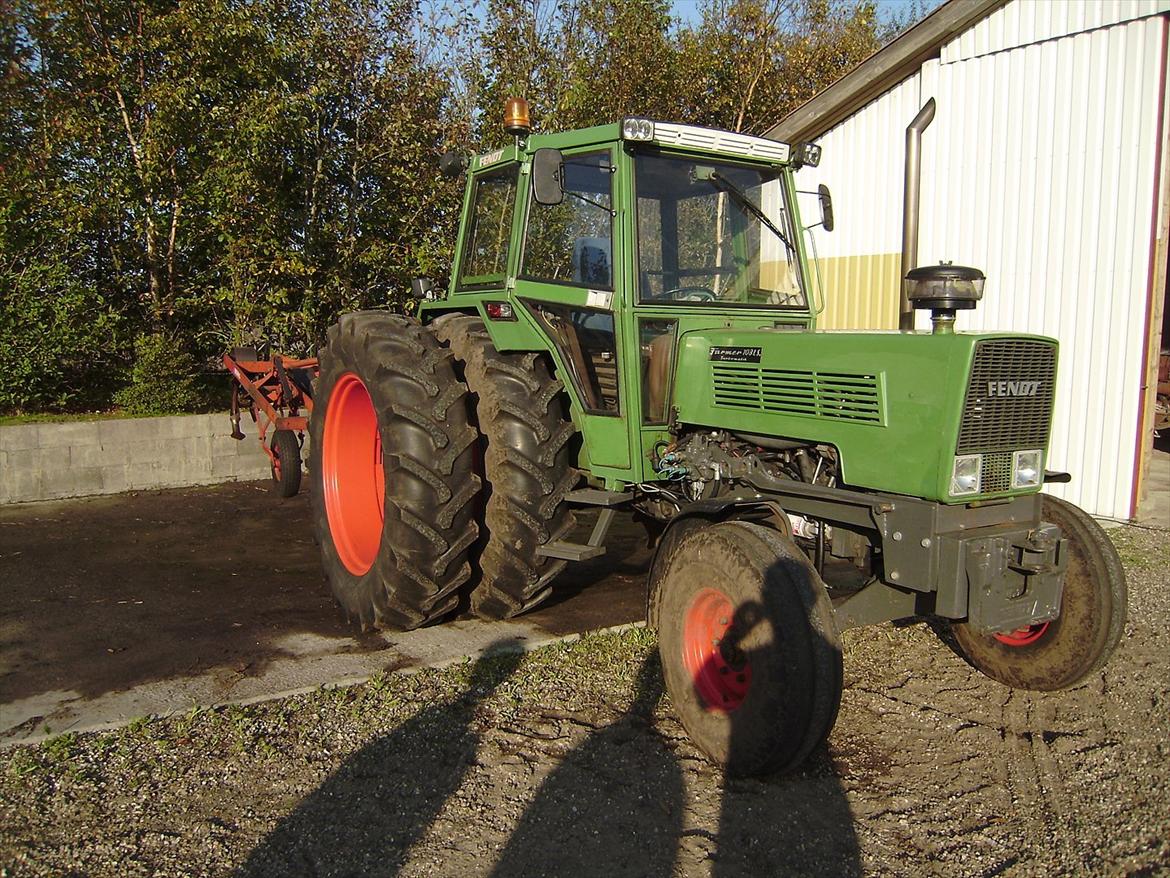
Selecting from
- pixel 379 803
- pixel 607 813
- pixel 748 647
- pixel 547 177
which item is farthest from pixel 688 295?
pixel 379 803

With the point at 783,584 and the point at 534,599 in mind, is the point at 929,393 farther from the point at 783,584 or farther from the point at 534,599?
the point at 534,599

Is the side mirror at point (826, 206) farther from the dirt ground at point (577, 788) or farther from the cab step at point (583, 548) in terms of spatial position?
the dirt ground at point (577, 788)

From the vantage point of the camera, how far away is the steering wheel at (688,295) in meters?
4.36

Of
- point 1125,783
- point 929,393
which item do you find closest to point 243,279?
point 929,393

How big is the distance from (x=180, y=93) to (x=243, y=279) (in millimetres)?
1780

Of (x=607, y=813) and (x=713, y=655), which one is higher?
(x=713, y=655)

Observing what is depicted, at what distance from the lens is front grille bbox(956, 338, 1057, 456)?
3.33 meters

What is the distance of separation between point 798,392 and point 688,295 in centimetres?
89

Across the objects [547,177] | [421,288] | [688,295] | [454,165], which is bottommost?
[688,295]

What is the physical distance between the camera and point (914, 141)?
8359mm

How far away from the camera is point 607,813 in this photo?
3.15 metres

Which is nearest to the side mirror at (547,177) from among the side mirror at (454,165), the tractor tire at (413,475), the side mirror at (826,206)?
the tractor tire at (413,475)

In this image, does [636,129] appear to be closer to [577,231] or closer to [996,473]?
[577,231]

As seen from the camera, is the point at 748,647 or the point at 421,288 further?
the point at 421,288
